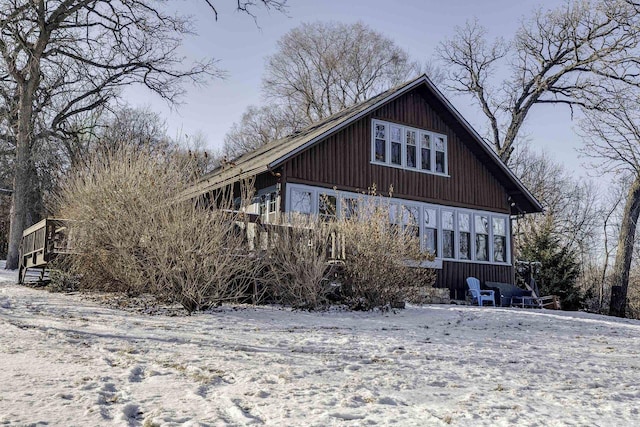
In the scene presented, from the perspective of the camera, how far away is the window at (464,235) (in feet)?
59.5

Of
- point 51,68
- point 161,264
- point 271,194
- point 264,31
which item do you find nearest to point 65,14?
point 51,68

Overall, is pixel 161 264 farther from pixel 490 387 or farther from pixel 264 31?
pixel 264 31

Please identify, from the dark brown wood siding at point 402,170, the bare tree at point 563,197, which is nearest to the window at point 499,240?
the dark brown wood siding at point 402,170

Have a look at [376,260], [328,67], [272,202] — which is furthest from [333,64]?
[376,260]

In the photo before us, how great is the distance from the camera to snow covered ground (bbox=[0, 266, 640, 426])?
11.6 feet

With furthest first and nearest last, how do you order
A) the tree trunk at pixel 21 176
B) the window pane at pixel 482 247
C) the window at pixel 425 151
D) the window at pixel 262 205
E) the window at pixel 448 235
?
the tree trunk at pixel 21 176 → the window pane at pixel 482 247 → the window at pixel 425 151 → the window at pixel 448 235 → the window at pixel 262 205

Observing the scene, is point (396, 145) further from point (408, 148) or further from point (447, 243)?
point (447, 243)

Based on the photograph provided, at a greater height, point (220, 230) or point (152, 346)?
point (220, 230)

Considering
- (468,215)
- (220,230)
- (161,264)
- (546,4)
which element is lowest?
(161,264)

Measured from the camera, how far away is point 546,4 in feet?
86.1

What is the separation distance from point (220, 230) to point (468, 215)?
12.0 metres

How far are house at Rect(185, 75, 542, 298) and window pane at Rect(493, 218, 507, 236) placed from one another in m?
0.04

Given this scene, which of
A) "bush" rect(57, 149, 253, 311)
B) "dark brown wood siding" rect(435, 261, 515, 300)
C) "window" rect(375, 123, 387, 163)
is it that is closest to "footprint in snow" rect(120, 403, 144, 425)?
"bush" rect(57, 149, 253, 311)

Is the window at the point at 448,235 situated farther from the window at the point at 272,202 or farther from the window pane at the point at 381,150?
the window at the point at 272,202
